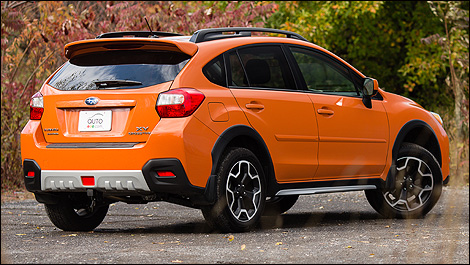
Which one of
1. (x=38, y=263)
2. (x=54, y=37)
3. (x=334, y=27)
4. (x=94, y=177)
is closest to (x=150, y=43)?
(x=94, y=177)

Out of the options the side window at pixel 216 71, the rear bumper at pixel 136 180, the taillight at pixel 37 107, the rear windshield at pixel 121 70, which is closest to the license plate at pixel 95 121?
the rear windshield at pixel 121 70

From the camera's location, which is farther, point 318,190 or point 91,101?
point 318,190

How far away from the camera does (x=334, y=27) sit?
21.4 meters

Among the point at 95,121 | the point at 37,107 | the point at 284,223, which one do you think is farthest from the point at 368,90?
the point at 37,107

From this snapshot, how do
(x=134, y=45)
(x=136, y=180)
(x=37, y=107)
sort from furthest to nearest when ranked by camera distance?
1. (x=37, y=107)
2. (x=134, y=45)
3. (x=136, y=180)

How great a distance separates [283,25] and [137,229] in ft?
41.6

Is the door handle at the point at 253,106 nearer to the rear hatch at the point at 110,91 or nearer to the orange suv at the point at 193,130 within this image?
the orange suv at the point at 193,130

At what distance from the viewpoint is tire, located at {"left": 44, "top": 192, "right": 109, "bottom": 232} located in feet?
24.7

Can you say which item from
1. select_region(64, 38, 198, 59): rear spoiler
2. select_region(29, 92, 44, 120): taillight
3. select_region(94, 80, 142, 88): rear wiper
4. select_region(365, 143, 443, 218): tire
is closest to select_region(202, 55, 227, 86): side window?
select_region(64, 38, 198, 59): rear spoiler

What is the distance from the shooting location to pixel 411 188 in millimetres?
8883

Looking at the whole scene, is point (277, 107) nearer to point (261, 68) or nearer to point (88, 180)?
point (261, 68)

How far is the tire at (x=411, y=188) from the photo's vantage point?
882 centimetres

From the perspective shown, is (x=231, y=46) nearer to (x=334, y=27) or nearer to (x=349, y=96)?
(x=349, y=96)

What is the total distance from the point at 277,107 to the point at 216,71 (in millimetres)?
707
